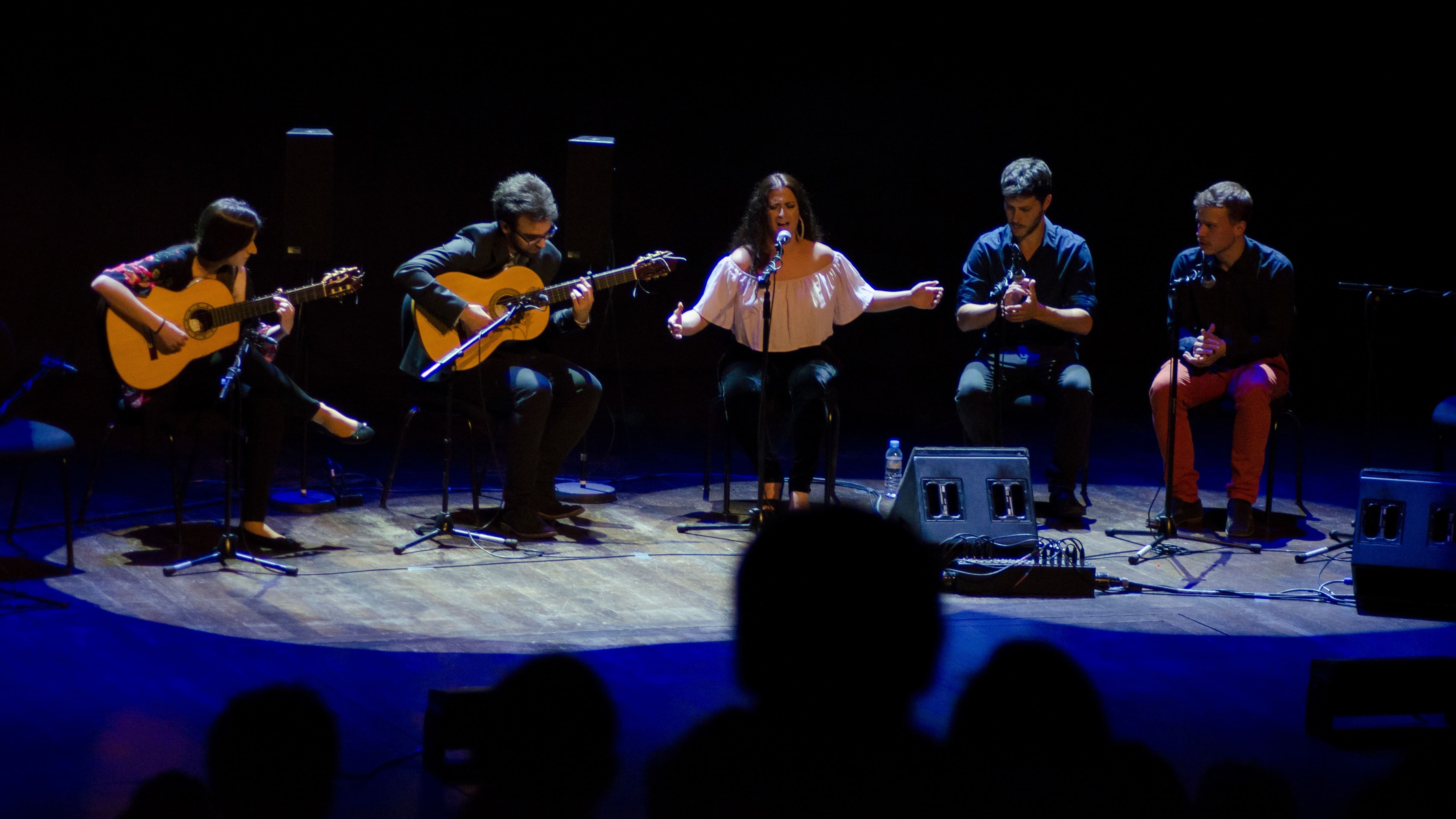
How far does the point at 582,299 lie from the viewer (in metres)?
4.88

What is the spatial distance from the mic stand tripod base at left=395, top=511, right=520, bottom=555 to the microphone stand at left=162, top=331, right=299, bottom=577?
0.46 meters

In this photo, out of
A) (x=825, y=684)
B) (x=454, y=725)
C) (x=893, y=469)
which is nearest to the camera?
(x=825, y=684)

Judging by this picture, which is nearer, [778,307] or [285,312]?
[285,312]

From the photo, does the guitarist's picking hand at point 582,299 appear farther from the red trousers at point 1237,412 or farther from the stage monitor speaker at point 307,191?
the red trousers at point 1237,412

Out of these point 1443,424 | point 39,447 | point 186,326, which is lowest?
point 39,447

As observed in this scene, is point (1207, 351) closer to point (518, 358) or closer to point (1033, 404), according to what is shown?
point (1033, 404)

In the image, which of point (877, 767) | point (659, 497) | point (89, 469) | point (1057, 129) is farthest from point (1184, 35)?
point (877, 767)

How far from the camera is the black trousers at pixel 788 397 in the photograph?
16.3 ft

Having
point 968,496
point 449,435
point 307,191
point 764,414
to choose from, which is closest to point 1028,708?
point 968,496

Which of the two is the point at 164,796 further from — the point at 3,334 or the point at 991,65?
the point at 991,65

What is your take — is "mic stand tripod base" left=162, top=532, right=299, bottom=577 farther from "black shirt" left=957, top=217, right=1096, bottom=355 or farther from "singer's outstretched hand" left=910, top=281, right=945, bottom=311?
"black shirt" left=957, top=217, right=1096, bottom=355

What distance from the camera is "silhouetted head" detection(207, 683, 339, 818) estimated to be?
240cm

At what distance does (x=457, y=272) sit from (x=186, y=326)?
91 centimetres

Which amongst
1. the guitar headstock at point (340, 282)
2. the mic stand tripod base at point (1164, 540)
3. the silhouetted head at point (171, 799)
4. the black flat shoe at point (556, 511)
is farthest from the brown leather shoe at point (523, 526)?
the silhouetted head at point (171, 799)
